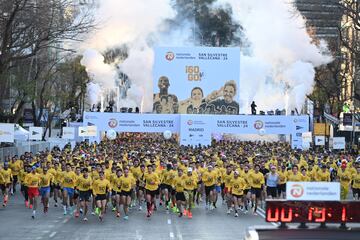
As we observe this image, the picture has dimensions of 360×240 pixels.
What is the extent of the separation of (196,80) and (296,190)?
44.4 metres

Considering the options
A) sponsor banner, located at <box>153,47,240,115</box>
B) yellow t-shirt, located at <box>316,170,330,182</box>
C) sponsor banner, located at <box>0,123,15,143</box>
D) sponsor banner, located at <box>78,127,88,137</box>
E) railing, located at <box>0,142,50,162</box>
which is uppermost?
sponsor banner, located at <box>153,47,240,115</box>

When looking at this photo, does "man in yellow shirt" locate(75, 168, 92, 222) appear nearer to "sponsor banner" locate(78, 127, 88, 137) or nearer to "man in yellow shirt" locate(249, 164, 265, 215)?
"man in yellow shirt" locate(249, 164, 265, 215)

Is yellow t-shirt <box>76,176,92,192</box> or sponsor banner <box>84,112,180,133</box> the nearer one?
yellow t-shirt <box>76,176,92,192</box>

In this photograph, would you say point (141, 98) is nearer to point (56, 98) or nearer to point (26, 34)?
point (56, 98)

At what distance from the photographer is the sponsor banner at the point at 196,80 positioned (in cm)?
5056

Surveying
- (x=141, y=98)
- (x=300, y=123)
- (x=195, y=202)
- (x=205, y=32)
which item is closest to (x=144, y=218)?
(x=195, y=202)

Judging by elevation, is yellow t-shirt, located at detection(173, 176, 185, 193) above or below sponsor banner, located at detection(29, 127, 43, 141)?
below

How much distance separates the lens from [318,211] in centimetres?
689

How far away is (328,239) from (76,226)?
43.0 ft

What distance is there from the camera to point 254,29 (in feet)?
236

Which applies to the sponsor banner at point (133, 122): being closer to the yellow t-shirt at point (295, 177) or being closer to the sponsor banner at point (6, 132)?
the sponsor banner at point (6, 132)

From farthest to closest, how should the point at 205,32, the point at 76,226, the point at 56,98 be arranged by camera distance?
1. the point at 205,32
2. the point at 56,98
3. the point at 76,226

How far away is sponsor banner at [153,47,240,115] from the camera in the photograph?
5056 cm

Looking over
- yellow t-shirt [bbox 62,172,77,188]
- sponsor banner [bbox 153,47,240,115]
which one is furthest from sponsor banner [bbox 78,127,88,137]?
yellow t-shirt [bbox 62,172,77,188]
